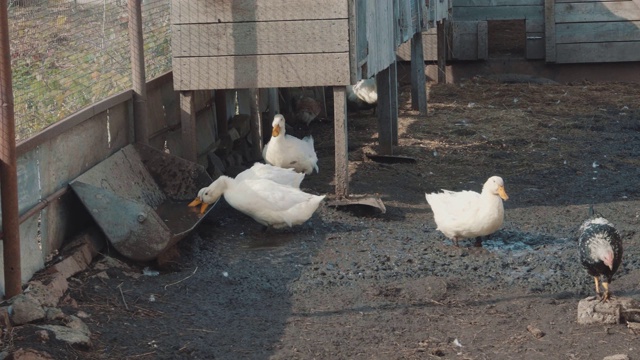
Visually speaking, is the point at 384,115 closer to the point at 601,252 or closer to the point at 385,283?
the point at 385,283

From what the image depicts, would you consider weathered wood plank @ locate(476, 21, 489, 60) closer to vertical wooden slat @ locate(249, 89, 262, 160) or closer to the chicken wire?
vertical wooden slat @ locate(249, 89, 262, 160)

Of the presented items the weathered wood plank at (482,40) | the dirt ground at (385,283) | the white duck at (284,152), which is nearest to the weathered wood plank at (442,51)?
the weathered wood plank at (482,40)

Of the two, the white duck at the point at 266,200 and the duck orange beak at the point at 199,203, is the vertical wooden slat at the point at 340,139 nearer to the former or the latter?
the white duck at the point at 266,200

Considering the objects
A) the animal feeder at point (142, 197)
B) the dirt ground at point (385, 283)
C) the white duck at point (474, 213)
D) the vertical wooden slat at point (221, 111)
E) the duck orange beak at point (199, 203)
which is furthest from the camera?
the vertical wooden slat at point (221, 111)

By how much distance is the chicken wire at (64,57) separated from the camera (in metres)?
6.14

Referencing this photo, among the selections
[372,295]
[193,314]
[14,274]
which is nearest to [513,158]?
[372,295]

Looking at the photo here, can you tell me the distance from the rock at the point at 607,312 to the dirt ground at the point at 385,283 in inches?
2.5

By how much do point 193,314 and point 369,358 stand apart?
1.20 metres

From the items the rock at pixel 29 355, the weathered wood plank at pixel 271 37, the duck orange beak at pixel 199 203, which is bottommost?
the duck orange beak at pixel 199 203

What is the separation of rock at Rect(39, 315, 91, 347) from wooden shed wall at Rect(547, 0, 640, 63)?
42.1ft

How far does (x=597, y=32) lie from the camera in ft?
53.7

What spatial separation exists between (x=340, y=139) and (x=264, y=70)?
860 millimetres

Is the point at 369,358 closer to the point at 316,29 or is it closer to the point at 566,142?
the point at 316,29

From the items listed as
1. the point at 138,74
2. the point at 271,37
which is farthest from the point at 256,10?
the point at 138,74
